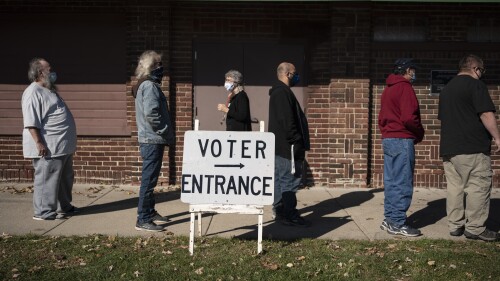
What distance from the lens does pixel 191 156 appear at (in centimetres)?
611

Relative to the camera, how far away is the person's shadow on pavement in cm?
686

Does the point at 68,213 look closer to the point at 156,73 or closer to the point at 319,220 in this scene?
the point at 156,73

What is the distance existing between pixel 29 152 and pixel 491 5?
7.60 meters

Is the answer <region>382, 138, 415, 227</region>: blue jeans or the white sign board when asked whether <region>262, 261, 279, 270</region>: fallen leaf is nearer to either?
the white sign board

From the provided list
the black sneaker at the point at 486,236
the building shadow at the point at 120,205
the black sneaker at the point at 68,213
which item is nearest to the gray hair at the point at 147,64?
the building shadow at the point at 120,205

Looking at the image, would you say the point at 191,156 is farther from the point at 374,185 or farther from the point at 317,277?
the point at 374,185

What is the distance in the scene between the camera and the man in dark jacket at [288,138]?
702 centimetres

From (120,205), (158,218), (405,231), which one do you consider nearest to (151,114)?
(158,218)

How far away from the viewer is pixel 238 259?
19.2 ft

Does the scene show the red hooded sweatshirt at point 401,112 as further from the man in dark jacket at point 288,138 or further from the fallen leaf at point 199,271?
the fallen leaf at point 199,271

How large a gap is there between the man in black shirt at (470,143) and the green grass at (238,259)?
363 mm

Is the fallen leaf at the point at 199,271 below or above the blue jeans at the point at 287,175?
below

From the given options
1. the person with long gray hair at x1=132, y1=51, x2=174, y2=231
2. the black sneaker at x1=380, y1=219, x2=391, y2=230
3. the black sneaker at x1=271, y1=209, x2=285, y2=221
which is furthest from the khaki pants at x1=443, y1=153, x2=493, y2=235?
the person with long gray hair at x1=132, y1=51, x2=174, y2=231

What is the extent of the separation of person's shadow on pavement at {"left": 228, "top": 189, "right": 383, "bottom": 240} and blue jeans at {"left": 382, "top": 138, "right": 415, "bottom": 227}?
31.0 inches
